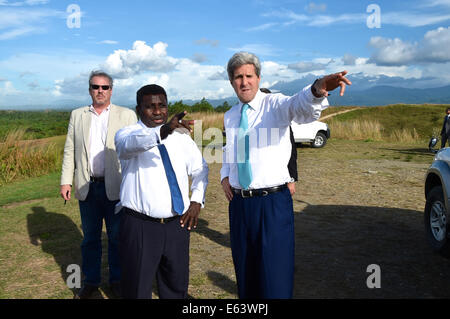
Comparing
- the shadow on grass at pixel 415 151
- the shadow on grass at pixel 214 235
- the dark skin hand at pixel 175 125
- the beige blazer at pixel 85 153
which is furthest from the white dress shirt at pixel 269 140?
the shadow on grass at pixel 415 151

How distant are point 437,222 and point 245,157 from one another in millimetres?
3731

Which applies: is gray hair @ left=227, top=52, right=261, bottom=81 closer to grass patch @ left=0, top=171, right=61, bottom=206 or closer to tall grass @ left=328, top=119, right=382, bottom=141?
grass patch @ left=0, top=171, right=61, bottom=206

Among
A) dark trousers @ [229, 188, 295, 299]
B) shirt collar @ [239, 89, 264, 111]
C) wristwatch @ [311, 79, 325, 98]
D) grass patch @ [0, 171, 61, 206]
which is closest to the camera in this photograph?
wristwatch @ [311, 79, 325, 98]

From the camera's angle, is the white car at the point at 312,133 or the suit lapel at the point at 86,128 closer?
the suit lapel at the point at 86,128

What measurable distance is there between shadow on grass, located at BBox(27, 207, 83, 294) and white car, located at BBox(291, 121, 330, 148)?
12124 millimetres

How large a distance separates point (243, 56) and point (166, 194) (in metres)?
1.06

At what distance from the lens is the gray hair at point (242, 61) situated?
2.84 m

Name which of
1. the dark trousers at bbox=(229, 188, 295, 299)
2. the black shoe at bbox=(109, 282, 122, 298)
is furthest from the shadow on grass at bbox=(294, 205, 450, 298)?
the black shoe at bbox=(109, 282, 122, 298)

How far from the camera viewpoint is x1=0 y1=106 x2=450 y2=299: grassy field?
4.71 metres

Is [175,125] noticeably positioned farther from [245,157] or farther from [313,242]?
[313,242]

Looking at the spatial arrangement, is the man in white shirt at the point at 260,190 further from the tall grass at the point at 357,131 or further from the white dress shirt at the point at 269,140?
the tall grass at the point at 357,131

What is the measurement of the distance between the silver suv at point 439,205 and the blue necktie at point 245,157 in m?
3.12
